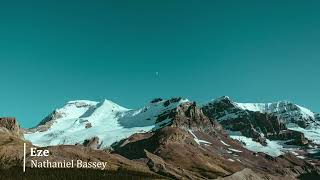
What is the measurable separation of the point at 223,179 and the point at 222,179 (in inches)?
43.4

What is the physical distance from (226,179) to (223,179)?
14.1 ft

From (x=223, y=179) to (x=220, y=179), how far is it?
130 inches

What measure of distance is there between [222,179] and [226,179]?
540 cm

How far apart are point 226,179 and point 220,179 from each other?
760 centimetres

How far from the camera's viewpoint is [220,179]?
626ft

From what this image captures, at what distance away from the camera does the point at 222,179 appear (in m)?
193

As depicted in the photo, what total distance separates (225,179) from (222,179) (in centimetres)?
368

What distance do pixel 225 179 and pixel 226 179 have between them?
5.66ft

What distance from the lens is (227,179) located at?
19950 centimetres

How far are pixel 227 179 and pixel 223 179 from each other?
6149 mm

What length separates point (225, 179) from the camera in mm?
196125

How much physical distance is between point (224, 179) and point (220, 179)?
14.1 feet

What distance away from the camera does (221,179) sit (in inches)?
7554

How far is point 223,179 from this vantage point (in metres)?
194
